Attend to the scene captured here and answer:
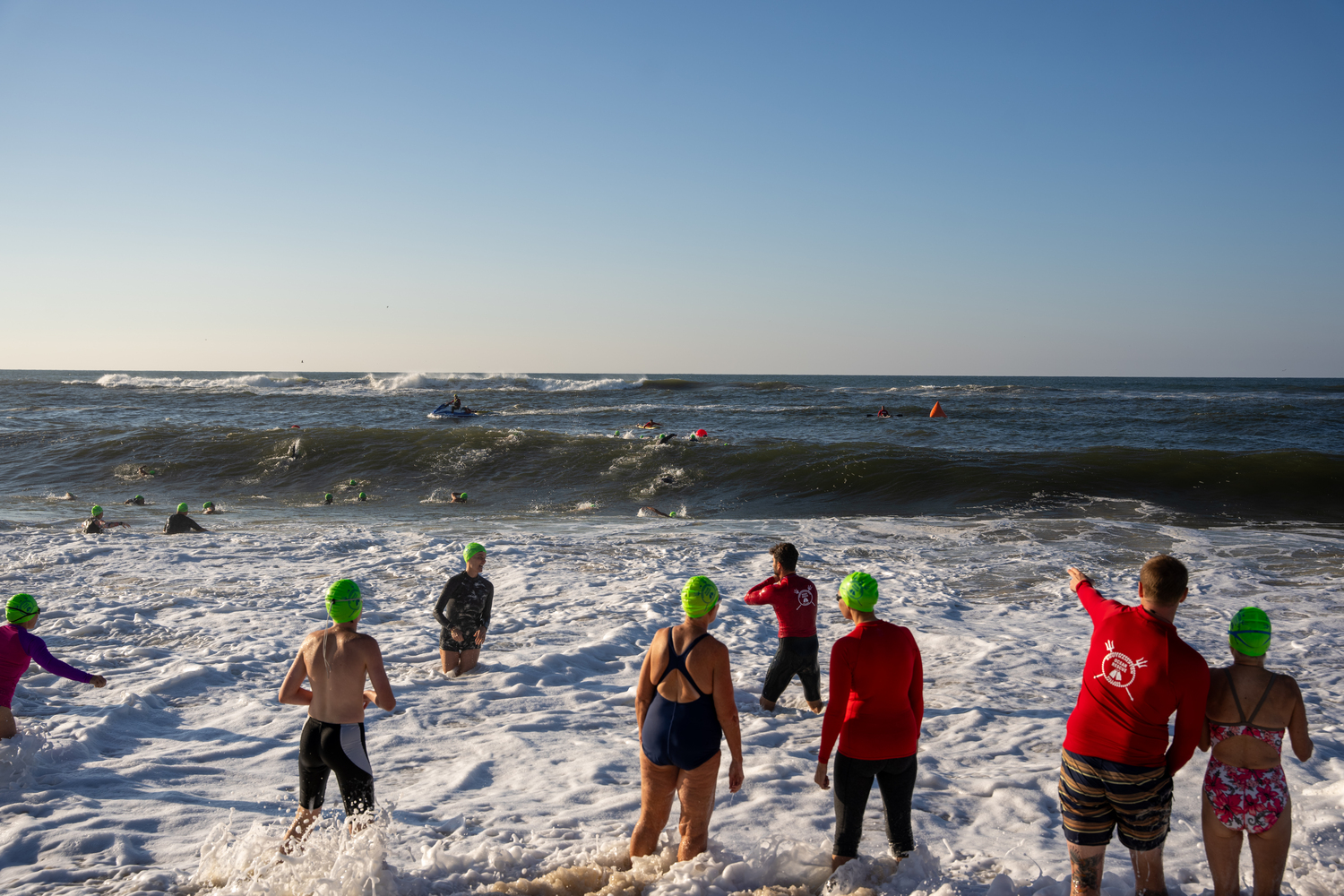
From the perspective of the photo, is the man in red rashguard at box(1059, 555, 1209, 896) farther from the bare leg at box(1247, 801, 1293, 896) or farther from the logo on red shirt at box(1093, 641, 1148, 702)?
the bare leg at box(1247, 801, 1293, 896)

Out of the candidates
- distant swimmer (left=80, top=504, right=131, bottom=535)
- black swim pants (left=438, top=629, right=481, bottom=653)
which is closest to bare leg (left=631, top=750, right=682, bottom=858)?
black swim pants (left=438, top=629, right=481, bottom=653)

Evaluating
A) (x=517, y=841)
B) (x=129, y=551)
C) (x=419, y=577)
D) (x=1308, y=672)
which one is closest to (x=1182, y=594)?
(x=517, y=841)

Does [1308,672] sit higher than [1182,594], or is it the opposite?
[1182,594]

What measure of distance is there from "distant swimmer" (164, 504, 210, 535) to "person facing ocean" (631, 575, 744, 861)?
13340 millimetres

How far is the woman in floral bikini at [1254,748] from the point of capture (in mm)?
3322

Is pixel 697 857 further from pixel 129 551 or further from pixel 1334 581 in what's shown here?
pixel 129 551

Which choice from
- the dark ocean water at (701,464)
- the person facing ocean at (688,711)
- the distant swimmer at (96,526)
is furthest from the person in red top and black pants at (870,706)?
the distant swimmer at (96,526)

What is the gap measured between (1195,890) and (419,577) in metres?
9.43

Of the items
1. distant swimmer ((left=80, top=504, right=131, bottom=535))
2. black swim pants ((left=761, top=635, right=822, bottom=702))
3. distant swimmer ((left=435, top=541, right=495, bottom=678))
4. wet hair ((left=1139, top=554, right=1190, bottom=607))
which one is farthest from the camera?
distant swimmer ((left=80, top=504, right=131, bottom=535))

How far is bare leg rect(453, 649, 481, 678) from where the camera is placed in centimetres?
743

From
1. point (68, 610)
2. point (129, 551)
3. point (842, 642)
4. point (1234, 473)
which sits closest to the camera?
point (842, 642)

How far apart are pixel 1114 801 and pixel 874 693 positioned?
1068mm

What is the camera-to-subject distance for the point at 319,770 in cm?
423

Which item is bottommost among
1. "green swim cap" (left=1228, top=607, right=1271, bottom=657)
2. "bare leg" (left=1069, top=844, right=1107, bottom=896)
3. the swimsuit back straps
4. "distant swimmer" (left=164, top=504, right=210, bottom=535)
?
"distant swimmer" (left=164, top=504, right=210, bottom=535)
